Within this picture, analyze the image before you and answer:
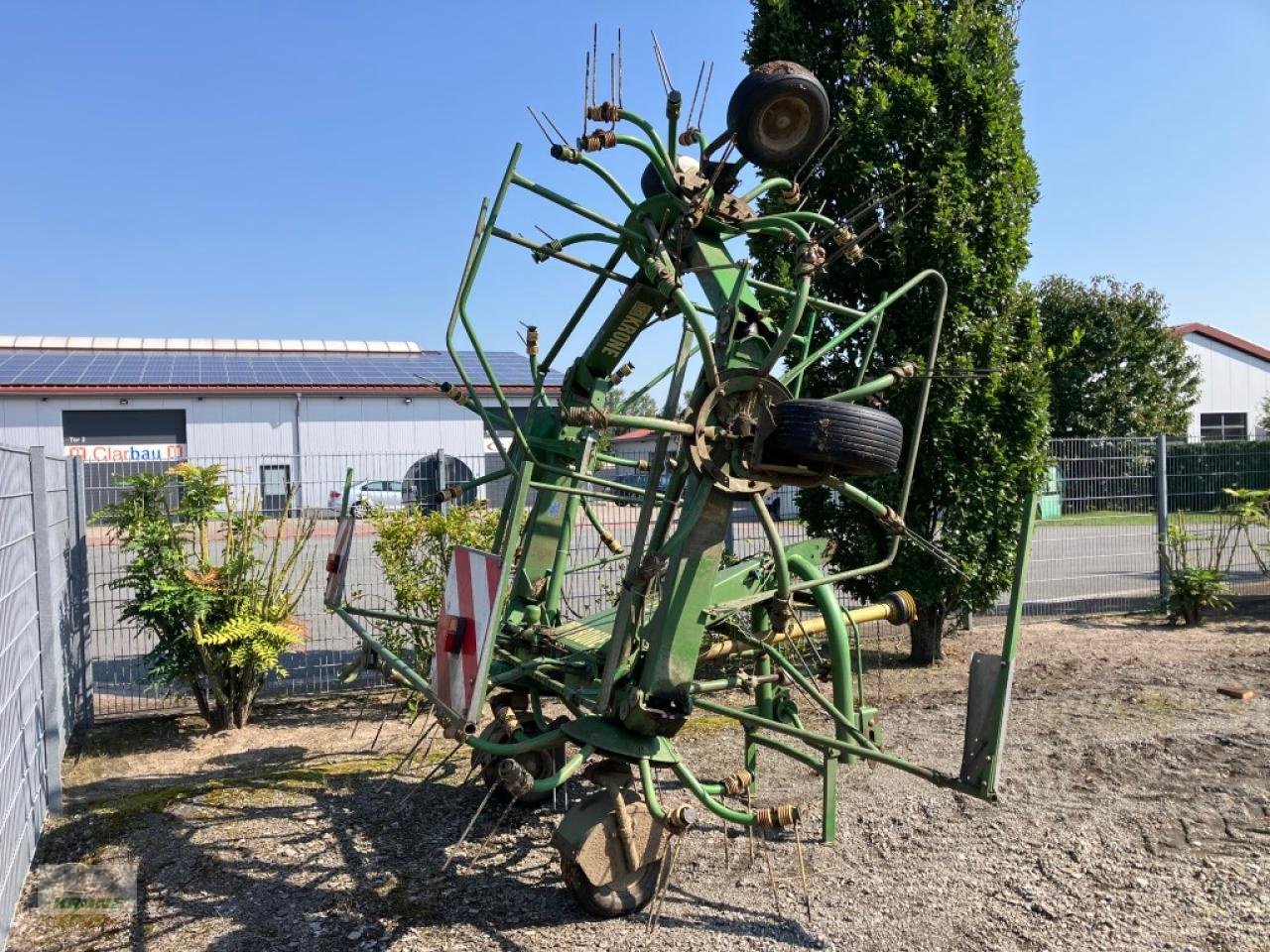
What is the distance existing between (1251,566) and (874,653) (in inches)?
319

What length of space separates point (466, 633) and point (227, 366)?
27.1 m

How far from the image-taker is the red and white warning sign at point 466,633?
3182 mm

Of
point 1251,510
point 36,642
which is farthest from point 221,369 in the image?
point 1251,510

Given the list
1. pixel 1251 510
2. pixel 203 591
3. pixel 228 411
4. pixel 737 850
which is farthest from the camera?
pixel 228 411

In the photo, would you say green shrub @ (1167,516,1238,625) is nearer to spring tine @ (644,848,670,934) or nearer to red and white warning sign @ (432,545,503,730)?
spring tine @ (644,848,670,934)

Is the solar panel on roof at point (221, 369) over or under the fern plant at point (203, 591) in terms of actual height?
over

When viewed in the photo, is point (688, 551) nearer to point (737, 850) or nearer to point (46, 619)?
point (737, 850)

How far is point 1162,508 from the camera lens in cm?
1090

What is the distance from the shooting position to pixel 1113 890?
3.86m

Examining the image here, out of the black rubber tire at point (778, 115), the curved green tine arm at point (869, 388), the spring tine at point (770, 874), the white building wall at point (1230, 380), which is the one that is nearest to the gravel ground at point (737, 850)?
the spring tine at point (770, 874)

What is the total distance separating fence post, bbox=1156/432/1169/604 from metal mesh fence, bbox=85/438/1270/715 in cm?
4

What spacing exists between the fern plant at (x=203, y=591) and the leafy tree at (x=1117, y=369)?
79.3 feet

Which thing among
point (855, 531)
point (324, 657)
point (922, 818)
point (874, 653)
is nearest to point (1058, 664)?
point (874, 653)

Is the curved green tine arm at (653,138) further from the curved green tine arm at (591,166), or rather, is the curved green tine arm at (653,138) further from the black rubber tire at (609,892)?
the black rubber tire at (609,892)
